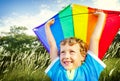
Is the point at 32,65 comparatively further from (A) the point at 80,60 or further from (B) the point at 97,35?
(B) the point at 97,35

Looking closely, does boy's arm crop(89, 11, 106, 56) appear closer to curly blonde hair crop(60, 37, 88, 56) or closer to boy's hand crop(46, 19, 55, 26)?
curly blonde hair crop(60, 37, 88, 56)

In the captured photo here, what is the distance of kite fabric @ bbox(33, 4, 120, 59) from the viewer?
9.16ft

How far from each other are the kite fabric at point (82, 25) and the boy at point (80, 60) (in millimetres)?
140

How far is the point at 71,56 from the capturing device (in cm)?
264

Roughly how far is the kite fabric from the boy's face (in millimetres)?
190

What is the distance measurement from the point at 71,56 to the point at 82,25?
0.39 meters

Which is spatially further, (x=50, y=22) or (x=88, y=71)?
(x=50, y=22)

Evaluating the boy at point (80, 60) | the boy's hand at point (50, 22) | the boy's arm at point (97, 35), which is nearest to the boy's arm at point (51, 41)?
the boy's hand at point (50, 22)

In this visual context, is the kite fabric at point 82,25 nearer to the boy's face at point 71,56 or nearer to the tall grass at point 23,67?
the boy's face at point 71,56

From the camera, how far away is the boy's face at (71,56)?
2635mm

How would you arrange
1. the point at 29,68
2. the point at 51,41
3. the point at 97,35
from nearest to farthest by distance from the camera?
the point at 97,35
the point at 51,41
the point at 29,68

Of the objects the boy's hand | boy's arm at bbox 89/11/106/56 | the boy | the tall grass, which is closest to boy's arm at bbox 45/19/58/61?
the boy's hand

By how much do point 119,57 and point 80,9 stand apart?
1.04 m

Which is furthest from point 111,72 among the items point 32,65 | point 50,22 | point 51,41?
point 32,65
